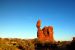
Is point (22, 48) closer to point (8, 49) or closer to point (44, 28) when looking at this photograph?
point (8, 49)

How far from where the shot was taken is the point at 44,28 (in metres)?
83.1

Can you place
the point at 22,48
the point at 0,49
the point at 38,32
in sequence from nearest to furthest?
the point at 0,49 < the point at 22,48 < the point at 38,32

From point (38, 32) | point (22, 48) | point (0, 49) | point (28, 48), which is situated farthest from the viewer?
point (38, 32)

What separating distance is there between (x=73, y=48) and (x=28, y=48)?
33.4ft

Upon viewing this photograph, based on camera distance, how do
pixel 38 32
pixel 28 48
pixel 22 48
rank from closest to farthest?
1. pixel 28 48
2. pixel 22 48
3. pixel 38 32

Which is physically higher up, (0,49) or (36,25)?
(36,25)

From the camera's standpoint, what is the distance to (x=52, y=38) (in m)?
84.6

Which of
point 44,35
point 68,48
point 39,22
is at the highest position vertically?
point 39,22

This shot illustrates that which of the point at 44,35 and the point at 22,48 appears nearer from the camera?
the point at 22,48

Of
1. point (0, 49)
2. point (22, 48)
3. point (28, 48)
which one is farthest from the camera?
point (22, 48)

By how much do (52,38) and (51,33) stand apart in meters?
2.55

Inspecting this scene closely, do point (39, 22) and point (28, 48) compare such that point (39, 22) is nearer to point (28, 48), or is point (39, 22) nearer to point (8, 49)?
point (28, 48)

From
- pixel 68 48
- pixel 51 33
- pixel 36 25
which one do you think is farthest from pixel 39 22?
pixel 68 48

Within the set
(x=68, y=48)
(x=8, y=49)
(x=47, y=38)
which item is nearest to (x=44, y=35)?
(x=47, y=38)
